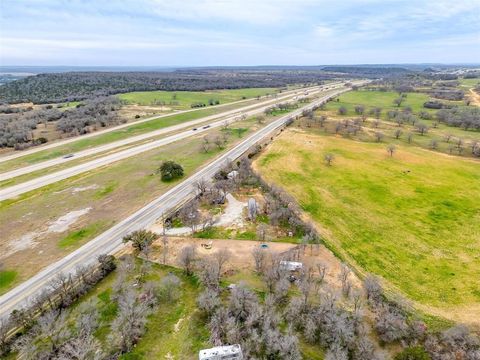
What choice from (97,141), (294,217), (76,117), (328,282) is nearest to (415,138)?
(294,217)

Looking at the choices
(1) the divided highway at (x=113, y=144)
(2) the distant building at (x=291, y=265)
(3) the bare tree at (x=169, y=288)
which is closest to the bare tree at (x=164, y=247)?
(3) the bare tree at (x=169, y=288)

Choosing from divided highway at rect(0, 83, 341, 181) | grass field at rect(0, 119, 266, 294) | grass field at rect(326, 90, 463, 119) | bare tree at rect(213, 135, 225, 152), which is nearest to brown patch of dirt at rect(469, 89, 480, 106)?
grass field at rect(326, 90, 463, 119)

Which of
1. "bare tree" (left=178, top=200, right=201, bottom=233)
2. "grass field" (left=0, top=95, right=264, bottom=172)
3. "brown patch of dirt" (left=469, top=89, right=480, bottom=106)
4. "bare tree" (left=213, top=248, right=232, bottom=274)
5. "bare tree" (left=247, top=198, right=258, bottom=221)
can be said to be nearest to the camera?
"bare tree" (left=213, top=248, right=232, bottom=274)

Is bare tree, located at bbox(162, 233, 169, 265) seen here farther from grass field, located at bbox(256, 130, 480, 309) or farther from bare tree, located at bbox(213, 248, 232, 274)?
grass field, located at bbox(256, 130, 480, 309)

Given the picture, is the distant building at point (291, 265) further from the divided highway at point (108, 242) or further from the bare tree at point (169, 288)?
the divided highway at point (108, 242)

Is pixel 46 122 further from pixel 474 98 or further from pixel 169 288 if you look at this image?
pixel 474 98

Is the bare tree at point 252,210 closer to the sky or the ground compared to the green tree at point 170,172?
closer to the ground

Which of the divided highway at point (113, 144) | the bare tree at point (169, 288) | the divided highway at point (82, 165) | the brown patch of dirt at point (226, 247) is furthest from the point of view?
the divided highway at point (113, 144)
